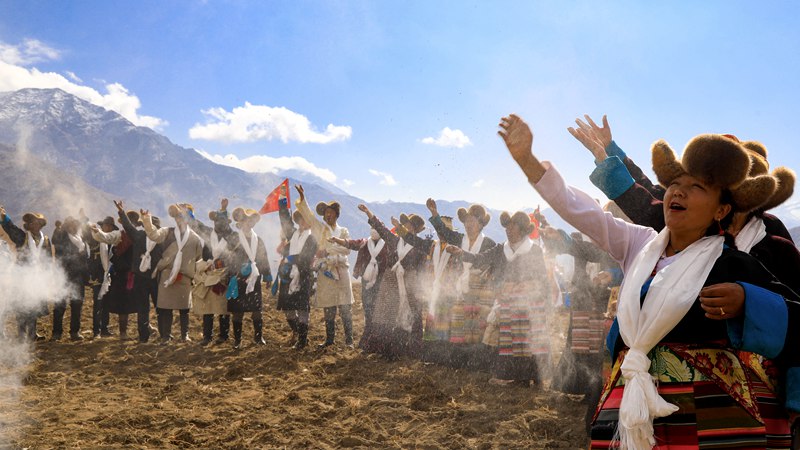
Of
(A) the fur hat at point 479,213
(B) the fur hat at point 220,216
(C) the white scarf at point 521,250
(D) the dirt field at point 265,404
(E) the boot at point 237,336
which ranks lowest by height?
(D) the dirt field at point 265,404

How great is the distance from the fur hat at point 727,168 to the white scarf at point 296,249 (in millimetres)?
7337

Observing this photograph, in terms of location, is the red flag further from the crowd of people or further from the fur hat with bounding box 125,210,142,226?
the fur hat with bounding box 125,210,142,226

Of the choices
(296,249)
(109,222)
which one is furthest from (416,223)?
(109,222)

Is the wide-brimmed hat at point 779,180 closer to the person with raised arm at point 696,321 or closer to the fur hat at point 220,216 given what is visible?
the person with raised arm at point 696,321

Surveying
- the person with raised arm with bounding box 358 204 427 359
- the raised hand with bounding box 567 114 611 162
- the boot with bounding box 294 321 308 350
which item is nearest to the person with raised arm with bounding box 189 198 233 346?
the boot with bounding box 294 321 308 350

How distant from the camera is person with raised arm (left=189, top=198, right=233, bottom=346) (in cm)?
873

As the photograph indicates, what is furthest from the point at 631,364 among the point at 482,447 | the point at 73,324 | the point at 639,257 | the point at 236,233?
the point at 73,324

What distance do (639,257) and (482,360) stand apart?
17.8ft

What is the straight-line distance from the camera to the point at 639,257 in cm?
192

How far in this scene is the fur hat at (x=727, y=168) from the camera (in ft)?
5.83

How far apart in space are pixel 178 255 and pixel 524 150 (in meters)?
8.05

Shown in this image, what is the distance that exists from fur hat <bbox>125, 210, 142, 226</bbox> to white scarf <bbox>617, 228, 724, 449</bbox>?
30.5ft

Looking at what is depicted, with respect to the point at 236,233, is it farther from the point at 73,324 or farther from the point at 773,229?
the point at 773,229

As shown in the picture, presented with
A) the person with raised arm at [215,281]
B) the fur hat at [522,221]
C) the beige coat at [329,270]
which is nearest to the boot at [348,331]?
the beige coat at [329,270]
